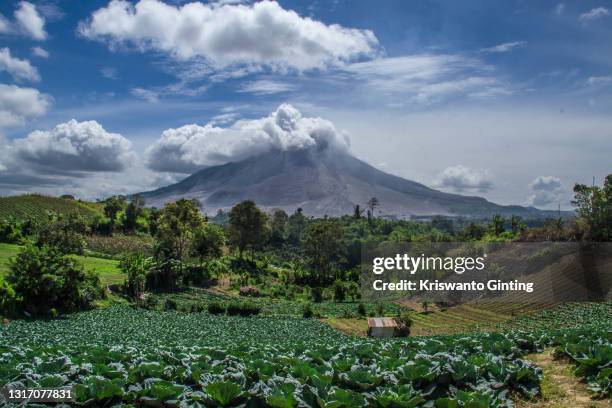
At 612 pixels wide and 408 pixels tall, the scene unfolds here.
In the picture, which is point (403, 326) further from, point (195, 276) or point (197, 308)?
point (195, 276)

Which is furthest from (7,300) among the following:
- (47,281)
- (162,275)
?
(162,275)

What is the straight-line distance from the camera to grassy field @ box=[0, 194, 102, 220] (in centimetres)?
8306

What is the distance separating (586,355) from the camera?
31.7 ft

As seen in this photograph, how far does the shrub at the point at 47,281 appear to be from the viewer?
3089 centimetres

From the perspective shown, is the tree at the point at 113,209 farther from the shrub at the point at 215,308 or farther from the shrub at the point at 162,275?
the shrub at the point at 215,308

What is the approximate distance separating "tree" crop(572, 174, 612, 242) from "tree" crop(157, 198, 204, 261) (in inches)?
1582

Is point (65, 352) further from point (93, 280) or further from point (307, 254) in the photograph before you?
point (307, 254)

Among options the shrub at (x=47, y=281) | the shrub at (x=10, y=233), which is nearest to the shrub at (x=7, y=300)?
the shrub at (x=47, y=281)

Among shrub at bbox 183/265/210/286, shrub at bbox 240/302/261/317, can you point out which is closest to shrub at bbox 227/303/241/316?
shrub at bbox 240/302/261/317

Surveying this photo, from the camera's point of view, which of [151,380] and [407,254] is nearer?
[151,380]

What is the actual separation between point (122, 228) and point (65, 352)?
78378 mm

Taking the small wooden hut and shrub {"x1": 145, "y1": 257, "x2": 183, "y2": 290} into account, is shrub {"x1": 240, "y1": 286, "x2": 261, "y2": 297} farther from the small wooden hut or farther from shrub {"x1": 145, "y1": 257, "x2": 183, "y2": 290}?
the small wooden hut

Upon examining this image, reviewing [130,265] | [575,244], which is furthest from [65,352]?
[575,244]

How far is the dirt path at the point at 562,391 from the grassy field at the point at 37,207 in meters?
78.6
